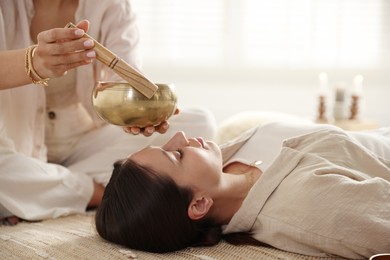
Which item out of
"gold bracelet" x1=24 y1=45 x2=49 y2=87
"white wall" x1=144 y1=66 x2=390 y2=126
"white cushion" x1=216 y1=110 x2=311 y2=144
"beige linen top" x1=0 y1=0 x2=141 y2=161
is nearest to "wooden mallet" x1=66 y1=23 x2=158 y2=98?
"gold bracelet" x1=24 y1=45 x2=49 y2=87

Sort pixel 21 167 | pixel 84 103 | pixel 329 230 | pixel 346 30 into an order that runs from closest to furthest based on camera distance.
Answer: pixel 329 230 < pixel 21 167 < pixel 84 103 < pixel 346 30

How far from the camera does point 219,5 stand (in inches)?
176

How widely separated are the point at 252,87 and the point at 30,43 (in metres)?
2.49

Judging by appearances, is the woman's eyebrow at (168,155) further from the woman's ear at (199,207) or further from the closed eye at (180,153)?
the woman's ear at (199,207)

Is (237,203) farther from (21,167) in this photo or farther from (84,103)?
(84,103)

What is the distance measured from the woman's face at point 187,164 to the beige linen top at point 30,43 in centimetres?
68

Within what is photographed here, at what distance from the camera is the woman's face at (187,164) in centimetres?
167

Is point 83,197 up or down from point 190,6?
down

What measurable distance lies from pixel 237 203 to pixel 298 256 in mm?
295

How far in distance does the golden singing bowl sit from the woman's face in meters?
0.11

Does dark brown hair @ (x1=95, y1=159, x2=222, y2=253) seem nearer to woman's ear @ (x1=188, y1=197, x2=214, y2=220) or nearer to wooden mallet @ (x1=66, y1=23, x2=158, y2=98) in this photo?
woman's ear @ (x1=188, y1=197, x2=214, y2=220)

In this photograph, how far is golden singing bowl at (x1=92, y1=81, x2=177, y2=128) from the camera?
1.65 meters

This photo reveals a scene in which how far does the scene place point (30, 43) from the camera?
7.65 feet

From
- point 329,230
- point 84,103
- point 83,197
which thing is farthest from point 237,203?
point 84,103
